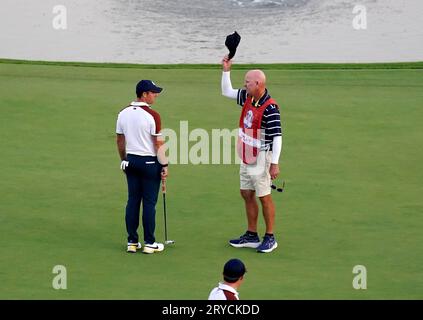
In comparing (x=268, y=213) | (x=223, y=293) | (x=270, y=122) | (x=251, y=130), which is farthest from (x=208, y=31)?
(x=223, y=293)

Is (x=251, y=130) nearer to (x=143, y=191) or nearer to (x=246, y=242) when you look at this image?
(x=246, y=242)

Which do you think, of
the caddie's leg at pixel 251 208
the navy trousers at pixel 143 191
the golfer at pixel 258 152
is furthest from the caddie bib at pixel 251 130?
the navy trousers at pixel 143 191

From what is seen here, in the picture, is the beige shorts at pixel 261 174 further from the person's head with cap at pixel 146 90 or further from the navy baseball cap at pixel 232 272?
the navy baseball cap at pixel 232 272

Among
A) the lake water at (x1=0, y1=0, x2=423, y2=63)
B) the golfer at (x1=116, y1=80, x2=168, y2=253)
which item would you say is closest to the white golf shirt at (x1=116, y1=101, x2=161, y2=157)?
the golfer at (x1=116, y1=80, x2=168, y2=253)

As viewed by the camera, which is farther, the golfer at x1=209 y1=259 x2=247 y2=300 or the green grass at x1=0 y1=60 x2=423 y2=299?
the green grass at x1=0 y1=60 x2=423 y2=299

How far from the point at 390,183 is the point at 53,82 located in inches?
294

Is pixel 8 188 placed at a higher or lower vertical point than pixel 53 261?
higher

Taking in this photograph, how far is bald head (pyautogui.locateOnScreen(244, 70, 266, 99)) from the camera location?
495 inches

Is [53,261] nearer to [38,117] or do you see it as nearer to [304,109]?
[38,117]

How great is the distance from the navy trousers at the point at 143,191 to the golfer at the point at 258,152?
979 millimetres

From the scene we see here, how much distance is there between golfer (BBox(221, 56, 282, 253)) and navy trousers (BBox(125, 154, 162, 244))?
98cm

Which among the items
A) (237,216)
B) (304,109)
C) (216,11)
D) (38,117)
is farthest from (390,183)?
(216,11)

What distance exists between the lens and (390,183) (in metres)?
15.2

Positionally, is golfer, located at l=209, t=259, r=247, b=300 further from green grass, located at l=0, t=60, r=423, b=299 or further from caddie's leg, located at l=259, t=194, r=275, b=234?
caddie's leg, located at l=259, t=194, r=275, b=234
